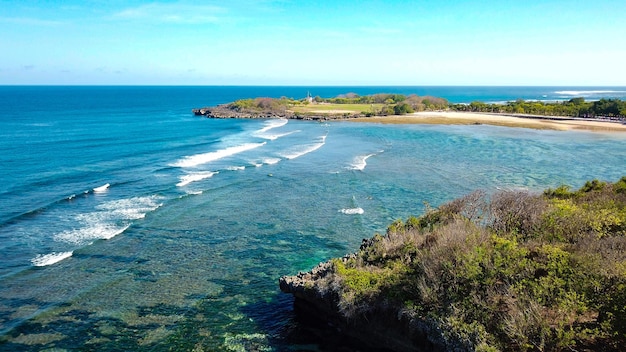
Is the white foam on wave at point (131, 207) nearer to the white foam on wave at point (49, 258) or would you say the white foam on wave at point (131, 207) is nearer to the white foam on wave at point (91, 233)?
the white foam on wave at point (91, 233)

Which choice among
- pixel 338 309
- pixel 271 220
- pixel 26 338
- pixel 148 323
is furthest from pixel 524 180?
pixel 26 338

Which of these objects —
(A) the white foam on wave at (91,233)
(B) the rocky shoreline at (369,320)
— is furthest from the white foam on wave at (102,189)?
(B) the rocky shoreline at (369,320)

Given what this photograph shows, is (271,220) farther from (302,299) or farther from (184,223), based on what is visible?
(302,299)

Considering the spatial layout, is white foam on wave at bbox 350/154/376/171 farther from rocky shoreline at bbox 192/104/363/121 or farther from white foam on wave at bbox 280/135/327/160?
rocky shoreline at bbox 192/104/363/121

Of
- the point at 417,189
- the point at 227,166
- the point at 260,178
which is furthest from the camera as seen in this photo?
the point at 227,166

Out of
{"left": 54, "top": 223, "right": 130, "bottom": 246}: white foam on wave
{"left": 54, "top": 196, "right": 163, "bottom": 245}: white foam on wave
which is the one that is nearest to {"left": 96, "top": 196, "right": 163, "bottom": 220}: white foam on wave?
{"left": 54, "top": 196, "right": 163, "bottom": 245}: white foam on wave

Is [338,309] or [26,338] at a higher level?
[338,309]

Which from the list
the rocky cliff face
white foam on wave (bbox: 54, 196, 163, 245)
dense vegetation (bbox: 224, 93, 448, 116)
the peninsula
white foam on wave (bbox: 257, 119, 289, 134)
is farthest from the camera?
dense vegetation (bbox: 224, 93, 448, 116)
